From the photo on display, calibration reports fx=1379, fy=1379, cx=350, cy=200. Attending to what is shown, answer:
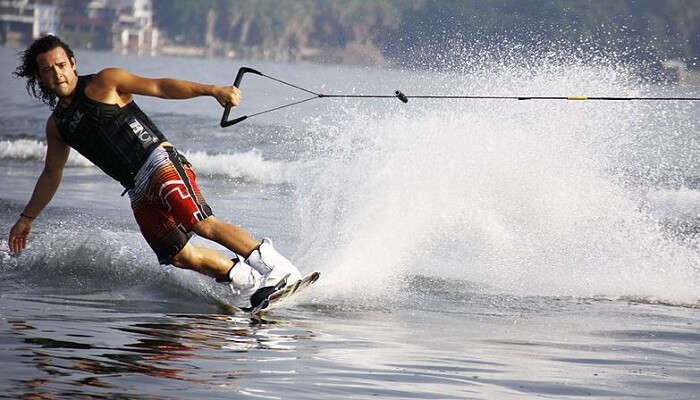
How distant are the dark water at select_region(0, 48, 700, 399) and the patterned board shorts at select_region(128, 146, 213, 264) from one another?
44 centimetres

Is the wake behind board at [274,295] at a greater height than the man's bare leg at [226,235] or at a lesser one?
lesser

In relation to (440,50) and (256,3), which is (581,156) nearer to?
(440,50)

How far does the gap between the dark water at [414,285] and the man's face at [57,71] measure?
47.4 inches

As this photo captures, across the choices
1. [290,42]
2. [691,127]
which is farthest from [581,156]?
[290,42]

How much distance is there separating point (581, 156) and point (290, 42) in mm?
60440

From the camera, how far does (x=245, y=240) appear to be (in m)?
7.52

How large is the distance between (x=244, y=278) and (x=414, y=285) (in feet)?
5.62

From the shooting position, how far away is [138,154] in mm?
7375

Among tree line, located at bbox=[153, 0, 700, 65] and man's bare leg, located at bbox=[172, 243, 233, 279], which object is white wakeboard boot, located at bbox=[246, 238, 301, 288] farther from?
tree line, located at bbox=[153, 0, 700, 65]

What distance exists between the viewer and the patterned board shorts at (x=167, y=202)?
7.33 m

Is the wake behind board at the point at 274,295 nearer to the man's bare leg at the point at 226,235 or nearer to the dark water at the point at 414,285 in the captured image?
the dark water at the point at 414,285

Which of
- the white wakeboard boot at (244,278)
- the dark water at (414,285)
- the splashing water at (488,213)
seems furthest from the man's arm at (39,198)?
the splashing water at (488,213)

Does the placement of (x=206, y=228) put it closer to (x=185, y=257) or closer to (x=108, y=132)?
(x=185, y=257)

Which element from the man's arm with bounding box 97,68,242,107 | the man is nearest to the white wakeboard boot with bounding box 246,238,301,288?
the man
